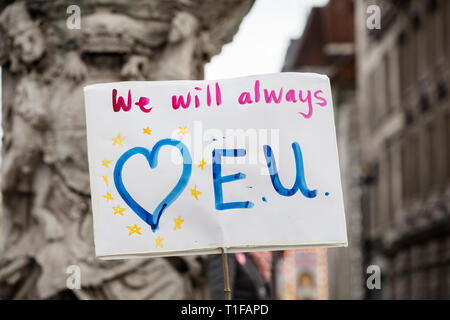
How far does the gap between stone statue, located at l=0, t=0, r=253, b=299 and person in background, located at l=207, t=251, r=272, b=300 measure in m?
0.57

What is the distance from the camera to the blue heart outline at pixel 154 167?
17.1ft

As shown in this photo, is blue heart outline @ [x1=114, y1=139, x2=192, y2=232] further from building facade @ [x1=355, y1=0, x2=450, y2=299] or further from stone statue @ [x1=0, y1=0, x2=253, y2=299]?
building facade @ [x1=355, y1=0, x2=450, y2=299]

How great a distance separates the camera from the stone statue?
299 inches

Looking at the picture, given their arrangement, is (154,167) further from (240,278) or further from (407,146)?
(407,146)

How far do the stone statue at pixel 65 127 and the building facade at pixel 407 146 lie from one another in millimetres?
20338

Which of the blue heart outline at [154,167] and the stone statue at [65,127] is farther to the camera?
the stone statue at [65,127]

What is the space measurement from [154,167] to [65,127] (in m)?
2.49

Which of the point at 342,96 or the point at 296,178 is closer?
the point at 296,178

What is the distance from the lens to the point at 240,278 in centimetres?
867

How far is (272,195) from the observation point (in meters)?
5.24

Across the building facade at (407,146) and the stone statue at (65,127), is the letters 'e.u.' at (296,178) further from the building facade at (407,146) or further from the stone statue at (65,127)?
the building facade at (407,146)

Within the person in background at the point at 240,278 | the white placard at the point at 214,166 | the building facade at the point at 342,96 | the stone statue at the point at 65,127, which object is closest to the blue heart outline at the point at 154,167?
the white placard at the point at 214,166

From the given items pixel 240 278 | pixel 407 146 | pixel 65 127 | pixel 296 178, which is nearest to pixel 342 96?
pixel 407 146

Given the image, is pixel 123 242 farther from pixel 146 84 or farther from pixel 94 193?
pixel 146 84
